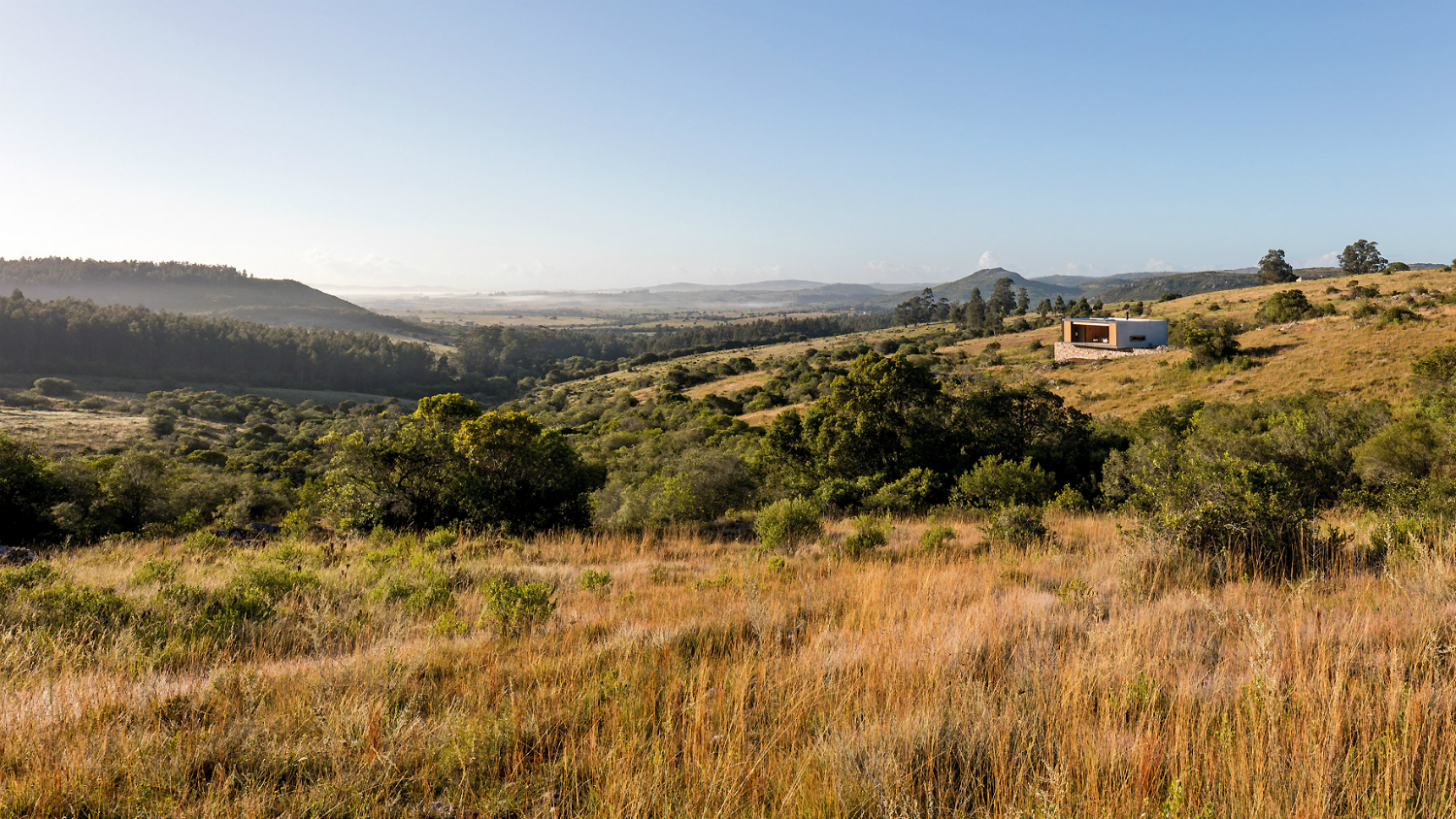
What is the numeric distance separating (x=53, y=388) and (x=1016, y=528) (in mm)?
108386

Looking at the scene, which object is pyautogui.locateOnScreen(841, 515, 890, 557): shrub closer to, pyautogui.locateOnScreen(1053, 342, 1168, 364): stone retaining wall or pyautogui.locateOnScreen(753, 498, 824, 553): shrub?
pyautogui.locateOnScreen(753, 498, 824, 553): shrub

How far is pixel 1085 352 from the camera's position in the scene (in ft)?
157

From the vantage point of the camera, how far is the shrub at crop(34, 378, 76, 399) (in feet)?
235

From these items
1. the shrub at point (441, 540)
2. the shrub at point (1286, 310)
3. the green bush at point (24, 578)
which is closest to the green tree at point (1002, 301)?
the shrub at point (1286, 310)

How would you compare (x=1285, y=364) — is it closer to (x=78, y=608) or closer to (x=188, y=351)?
(x=78, y=608)

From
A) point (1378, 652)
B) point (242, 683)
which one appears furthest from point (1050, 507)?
point (242, 683)

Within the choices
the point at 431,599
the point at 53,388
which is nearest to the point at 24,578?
the point at 431,599

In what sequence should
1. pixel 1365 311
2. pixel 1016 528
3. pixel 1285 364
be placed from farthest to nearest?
pixel 1365 311
pixel 1285 364
pixel 1016 528

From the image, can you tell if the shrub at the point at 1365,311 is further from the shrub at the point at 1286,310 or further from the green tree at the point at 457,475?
the green tree at the point at 457,475

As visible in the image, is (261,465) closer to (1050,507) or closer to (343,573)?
(343,573)

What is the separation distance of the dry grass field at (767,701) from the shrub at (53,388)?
101 meters

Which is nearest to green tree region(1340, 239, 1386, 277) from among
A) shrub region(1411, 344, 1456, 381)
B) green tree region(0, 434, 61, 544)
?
shrub region(1411, 344, 1456, 381)

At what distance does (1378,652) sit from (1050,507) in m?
7.61

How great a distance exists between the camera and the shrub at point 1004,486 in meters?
11.6
